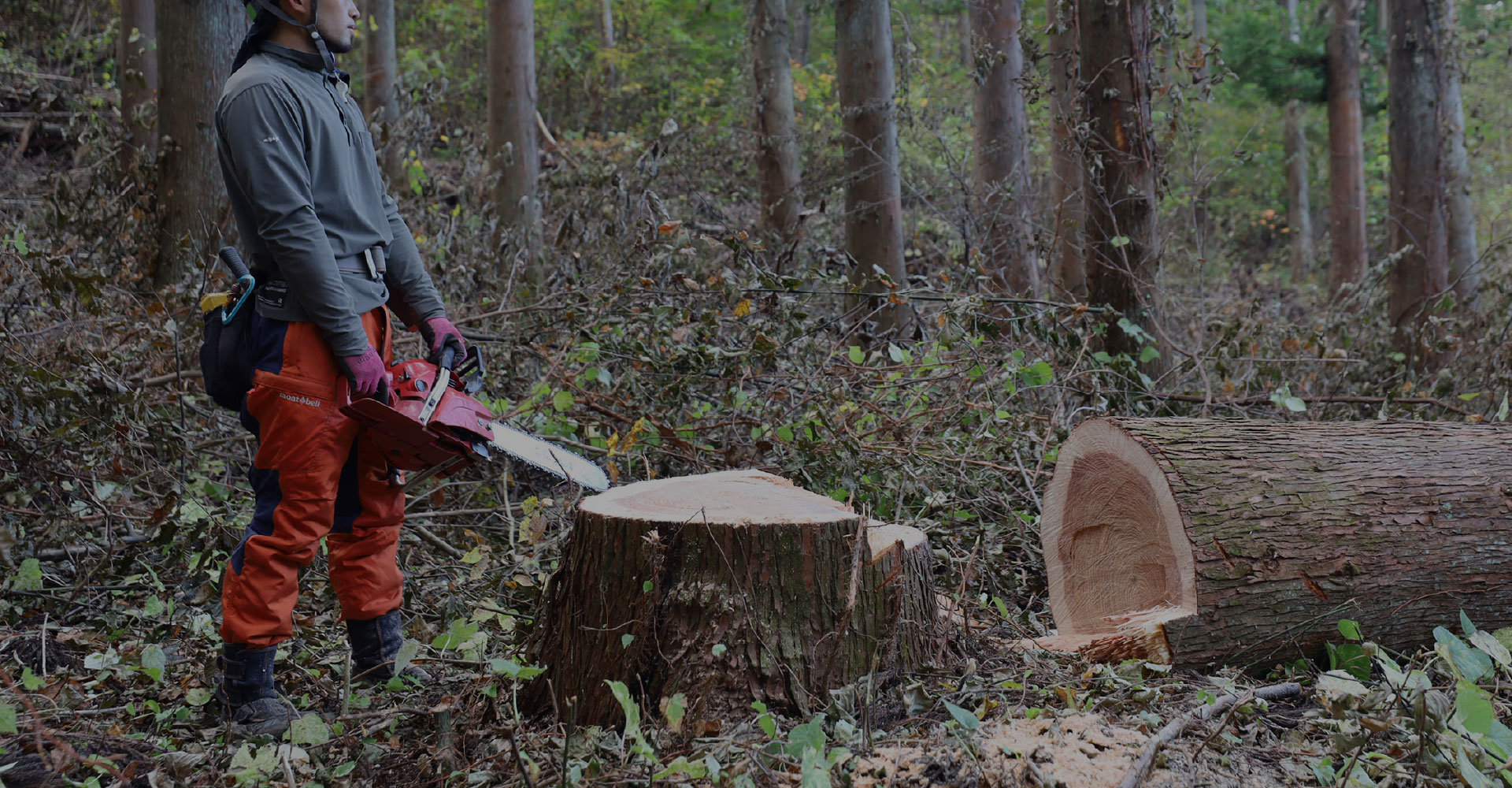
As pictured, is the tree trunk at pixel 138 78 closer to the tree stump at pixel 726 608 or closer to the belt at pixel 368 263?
the belt at pixel 368 263

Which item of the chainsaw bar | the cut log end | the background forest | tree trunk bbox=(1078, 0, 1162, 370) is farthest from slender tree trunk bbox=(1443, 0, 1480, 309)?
the chainsaw bar

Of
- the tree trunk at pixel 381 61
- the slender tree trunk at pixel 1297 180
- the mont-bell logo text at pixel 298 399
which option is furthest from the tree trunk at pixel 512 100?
the slender tree trunk at pixel 1297 180

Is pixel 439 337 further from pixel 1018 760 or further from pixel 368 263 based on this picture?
pixel 1018 760

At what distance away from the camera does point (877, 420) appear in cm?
439

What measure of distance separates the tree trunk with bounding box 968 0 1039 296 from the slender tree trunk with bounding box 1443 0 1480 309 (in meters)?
2.95

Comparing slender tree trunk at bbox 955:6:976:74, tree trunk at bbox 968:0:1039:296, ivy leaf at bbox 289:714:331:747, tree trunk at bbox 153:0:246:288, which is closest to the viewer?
ivy leaf at bbox 289:714:331:747

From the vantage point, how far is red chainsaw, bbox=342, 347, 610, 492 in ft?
8.65

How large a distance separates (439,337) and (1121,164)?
3121 mm

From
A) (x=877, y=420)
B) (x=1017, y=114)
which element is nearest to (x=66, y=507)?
(x=877, y=420)

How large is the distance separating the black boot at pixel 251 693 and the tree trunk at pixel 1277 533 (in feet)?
7.42

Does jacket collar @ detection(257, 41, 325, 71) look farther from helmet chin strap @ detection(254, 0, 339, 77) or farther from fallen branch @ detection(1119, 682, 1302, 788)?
fallen branch @ detection(1119, 682, 1302, 788)

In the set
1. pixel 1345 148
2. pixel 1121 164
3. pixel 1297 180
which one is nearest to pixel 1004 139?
pixel 1121 164

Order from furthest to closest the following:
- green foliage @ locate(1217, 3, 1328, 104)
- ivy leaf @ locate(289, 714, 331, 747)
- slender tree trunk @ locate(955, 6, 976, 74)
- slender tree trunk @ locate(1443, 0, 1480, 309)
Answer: slender tree trunk @ locate(955, 6, 976, 74), green foliage @ locate(1217, 3, 1328, 104), slender tree trunk @ locate(1443, 0, 1480, 309), ivy leaf @ locate(289, 714, 331, 747)

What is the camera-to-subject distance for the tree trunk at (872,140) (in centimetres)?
648
